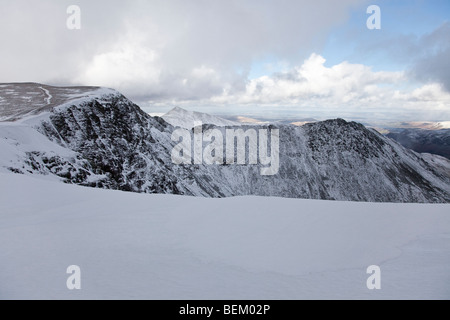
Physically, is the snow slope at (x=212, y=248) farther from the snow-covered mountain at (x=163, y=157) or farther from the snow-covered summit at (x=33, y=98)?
the snow-covered summit at (x=33, y=98)

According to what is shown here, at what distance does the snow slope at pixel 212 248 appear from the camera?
4.38 meters

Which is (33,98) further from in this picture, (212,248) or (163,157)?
(212,248)

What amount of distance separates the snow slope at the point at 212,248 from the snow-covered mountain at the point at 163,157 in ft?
57.1

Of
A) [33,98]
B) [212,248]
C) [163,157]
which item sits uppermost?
[33,98]

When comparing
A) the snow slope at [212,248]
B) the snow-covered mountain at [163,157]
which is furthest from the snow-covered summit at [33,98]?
the snow slope at [212,248]

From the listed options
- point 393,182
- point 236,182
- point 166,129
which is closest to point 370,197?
point 393,182

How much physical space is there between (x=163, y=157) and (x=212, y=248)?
70346 mm

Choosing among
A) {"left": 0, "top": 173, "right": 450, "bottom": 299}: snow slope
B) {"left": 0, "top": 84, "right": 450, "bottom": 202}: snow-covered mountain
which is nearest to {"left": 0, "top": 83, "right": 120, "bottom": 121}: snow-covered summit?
{"left": 0, "top": 84, "right": 450, "bottom": 202}: snow-covered mountain

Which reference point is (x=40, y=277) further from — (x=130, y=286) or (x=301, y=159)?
(x=301, y=159)

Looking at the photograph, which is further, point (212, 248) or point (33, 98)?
point (33, 98)

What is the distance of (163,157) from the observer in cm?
7412

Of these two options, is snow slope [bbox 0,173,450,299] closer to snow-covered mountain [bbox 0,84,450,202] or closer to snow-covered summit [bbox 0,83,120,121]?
snow-covered mountain [bbox 0,84,450,202]

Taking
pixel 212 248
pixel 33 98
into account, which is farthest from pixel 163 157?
pixel 212 248

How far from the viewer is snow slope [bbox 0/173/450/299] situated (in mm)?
4383
